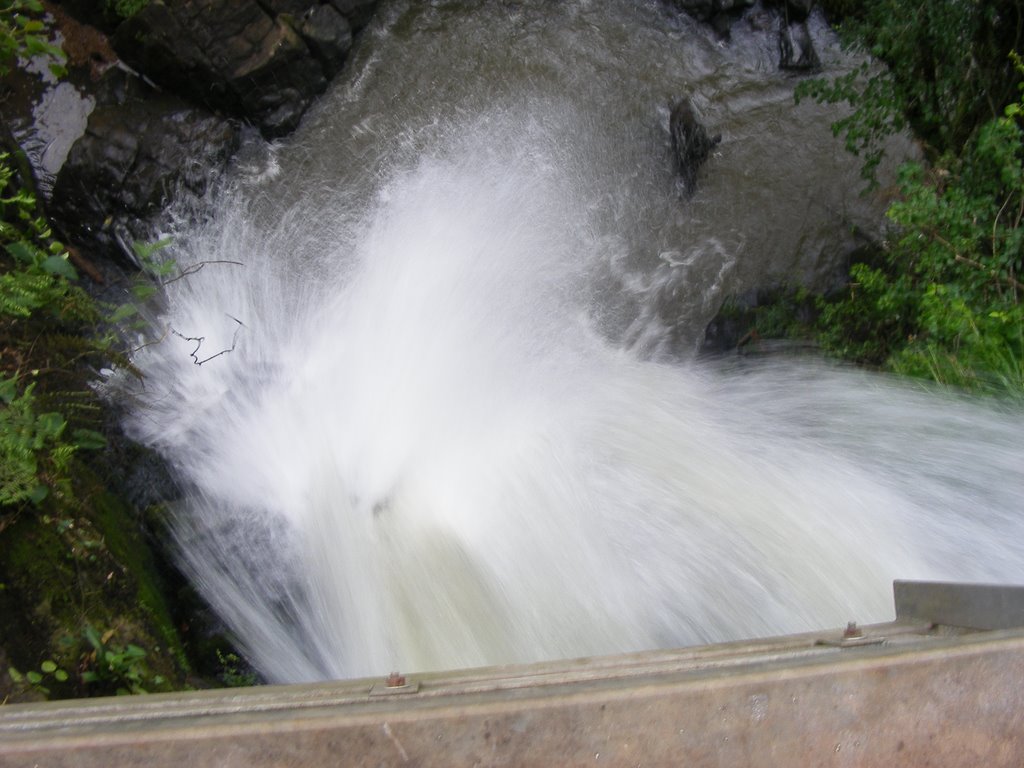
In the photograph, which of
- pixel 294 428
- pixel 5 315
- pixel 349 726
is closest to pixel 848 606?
pixel 349 726

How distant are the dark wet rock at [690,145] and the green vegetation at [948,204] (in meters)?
0.90

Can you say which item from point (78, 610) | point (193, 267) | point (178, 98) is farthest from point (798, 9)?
point (78, 610)

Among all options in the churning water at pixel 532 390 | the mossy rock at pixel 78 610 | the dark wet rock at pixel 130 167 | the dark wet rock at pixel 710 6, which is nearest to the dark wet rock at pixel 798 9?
the churning water at pixel 532 390

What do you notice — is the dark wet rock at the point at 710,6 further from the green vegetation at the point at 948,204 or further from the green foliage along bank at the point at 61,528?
the green foliage along bank at the point at 61,528

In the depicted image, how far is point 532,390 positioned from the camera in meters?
5.37

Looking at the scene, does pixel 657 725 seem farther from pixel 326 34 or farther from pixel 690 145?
pixel 326 34

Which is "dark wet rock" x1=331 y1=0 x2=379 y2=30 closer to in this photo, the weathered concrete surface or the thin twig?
the thin twig

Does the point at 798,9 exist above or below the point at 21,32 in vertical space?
below

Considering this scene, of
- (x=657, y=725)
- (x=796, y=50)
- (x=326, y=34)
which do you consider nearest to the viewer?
(x=657, y=725)

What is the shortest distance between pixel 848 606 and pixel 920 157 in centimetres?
391

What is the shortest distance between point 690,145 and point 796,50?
147 centimetres

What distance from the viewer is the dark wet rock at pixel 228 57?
19.1 ft

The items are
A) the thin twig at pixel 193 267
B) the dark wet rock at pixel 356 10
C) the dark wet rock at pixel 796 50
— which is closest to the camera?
the thin twig at pixel 193 267

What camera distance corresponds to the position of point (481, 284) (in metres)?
5.99
